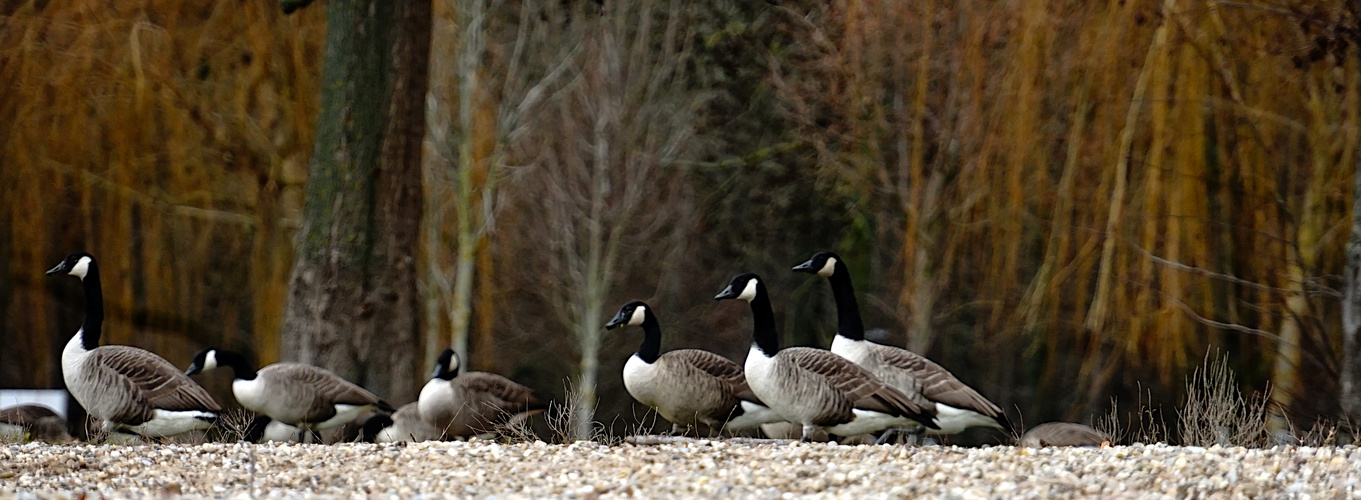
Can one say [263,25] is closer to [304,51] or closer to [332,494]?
[304,51]

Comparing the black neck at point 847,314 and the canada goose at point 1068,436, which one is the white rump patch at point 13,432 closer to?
the black neck at point 847,314

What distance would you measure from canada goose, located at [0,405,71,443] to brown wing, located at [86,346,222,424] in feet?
2.02

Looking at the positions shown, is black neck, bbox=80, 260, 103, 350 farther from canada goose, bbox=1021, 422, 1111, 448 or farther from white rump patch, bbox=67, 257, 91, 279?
canada goose, bbox=1021, 422, 1111, 448

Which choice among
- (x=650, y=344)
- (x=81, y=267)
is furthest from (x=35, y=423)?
(x=650, y=344)

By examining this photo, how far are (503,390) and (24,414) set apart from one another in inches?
115

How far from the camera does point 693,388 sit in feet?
29.5

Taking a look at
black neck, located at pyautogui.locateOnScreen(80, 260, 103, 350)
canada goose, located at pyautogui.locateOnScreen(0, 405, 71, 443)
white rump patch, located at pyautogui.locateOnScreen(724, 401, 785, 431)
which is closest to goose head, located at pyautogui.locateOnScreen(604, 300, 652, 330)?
white rump patch, located at pyautogui.locateOnScreen(724, 401, 785, 431)

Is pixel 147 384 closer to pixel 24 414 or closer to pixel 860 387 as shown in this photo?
pixel 24 414

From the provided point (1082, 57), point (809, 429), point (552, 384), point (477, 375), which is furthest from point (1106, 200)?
point (552, 384)

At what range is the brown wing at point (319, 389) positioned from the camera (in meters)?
9.20

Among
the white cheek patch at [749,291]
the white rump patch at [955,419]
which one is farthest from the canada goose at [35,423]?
the white rump patch at [955,419]

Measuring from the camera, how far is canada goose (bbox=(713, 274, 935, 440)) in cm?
809

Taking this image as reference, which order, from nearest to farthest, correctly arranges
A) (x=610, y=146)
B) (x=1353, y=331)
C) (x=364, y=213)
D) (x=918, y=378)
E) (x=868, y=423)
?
(x=868, y=423) → (x=918, y=378) → (x=1353, y=331) → (x=364, y=213) → (x=610, y=146)

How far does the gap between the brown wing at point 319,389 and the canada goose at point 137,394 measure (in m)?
0.43
